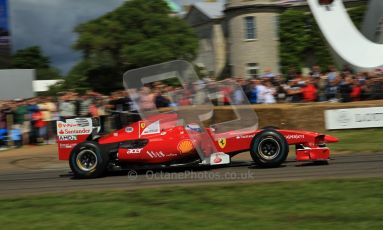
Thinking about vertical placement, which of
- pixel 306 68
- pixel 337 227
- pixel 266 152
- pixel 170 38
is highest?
pixel 170 38

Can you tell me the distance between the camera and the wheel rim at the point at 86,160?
10164mm

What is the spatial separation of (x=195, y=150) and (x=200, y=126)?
17.8 inches

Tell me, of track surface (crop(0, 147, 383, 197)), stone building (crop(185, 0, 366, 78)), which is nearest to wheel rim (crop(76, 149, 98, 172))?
track surface (crop(0, 147, 383, 197))

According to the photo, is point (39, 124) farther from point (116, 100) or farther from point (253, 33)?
point (253, 33)

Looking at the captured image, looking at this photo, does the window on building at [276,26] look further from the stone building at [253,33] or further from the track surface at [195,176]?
the track surface at [195,176]

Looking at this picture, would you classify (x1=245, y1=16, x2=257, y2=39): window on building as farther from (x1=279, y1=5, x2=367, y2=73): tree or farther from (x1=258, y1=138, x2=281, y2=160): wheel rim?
(x1=258, y1=138, x2=281, y2=160): wheel rim

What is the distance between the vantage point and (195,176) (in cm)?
946

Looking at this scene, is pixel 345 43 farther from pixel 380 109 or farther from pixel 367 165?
pixel 367 165

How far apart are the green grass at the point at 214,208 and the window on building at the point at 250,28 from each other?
33857 millimetres

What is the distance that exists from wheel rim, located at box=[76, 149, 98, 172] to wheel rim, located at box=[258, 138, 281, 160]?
10.3 feet

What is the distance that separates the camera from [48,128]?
687 inches

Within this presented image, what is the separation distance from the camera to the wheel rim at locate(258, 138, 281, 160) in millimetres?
9664

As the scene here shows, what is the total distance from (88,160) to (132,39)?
3170 cm

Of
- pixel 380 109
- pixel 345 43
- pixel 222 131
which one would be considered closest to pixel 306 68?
pixel 345 43
